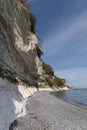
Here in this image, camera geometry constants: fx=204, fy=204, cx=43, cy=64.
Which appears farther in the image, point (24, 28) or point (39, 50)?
point (39, 50)

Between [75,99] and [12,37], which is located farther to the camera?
[75,99]

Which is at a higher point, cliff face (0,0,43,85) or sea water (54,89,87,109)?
cliff face (0,0,43,85)

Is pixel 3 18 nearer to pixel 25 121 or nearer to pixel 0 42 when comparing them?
pixel 0 42

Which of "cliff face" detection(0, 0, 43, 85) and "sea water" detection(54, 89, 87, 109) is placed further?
"sea water" detection(54, 89, 87, 109)

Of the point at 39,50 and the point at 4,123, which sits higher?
the point at 39,50

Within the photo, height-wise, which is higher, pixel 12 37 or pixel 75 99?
pixel 12 37

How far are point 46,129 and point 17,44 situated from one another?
15549mm

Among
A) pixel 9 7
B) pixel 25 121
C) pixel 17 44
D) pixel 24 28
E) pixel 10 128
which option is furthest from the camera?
pixel 24 28

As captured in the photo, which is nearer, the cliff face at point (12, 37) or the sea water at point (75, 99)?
the cliff face at point (12, 37)

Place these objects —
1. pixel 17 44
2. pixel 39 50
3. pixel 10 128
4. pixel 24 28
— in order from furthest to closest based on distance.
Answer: pixel 39 50, pixel 24 28, pixel 17 44, pixel 10 128

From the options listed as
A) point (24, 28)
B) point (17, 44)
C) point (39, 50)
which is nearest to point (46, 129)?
point (17, 44)

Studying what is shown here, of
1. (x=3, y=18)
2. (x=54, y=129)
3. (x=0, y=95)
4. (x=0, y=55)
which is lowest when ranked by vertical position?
(x=54, y=129)

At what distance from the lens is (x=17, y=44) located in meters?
23.6

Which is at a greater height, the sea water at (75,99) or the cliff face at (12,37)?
the cliff face at (12,37)
